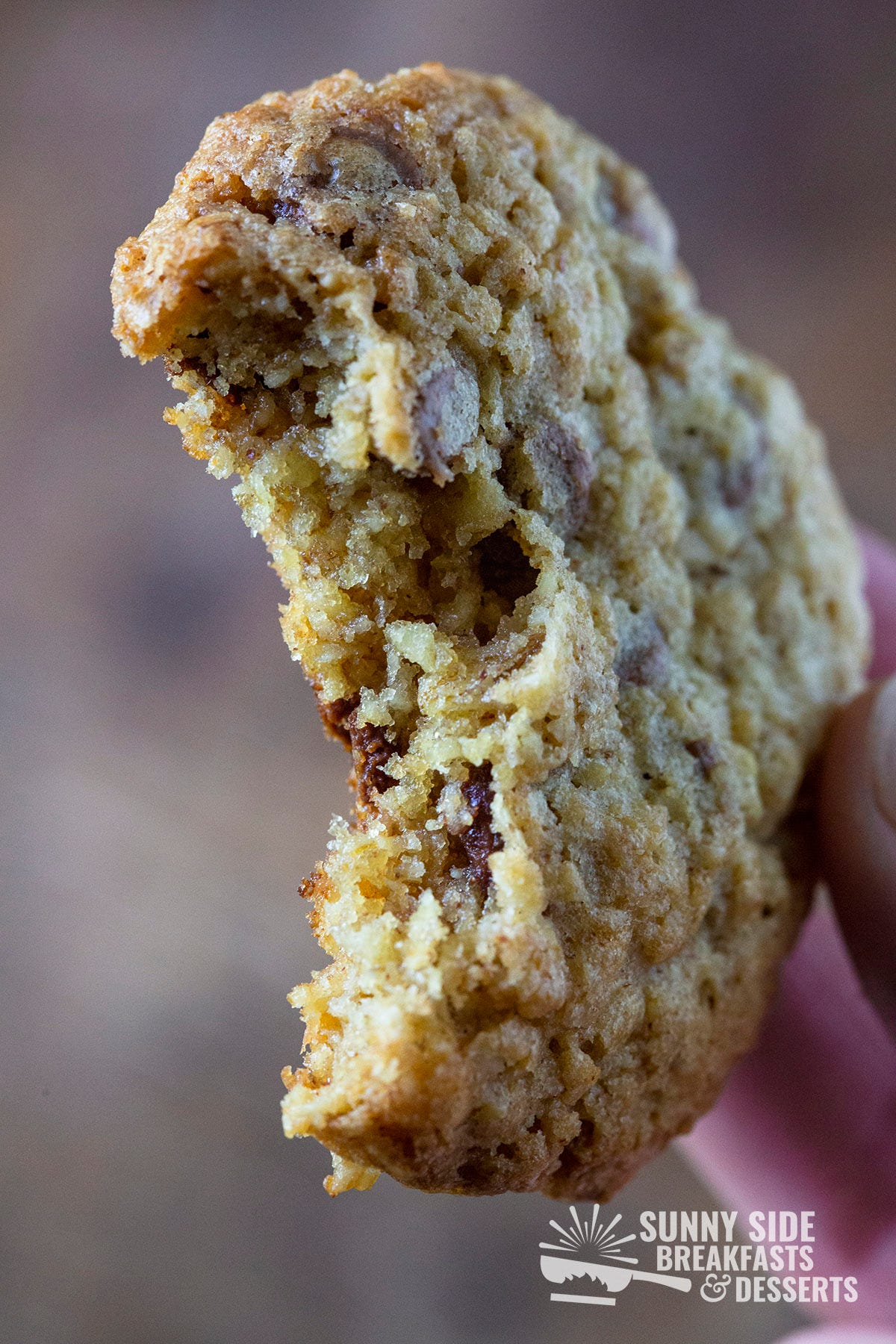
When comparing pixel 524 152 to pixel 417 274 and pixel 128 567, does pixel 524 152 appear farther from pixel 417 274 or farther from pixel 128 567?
pixel 128 567

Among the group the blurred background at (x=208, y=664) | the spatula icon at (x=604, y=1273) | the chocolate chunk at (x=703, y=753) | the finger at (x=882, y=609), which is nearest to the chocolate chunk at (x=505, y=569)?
the chocolate chunk at (x=703, y=753)

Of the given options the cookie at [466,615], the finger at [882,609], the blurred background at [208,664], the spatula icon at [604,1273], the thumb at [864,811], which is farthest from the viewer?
the blurred background at [208,664]

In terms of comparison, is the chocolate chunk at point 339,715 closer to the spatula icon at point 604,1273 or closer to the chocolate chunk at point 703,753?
the chocolate chunk at point 703,753

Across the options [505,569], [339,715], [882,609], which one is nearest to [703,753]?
[505,569]

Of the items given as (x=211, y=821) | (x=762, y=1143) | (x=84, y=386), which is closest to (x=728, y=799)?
(x=762, y=1143)

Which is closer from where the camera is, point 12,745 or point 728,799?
point 728,799

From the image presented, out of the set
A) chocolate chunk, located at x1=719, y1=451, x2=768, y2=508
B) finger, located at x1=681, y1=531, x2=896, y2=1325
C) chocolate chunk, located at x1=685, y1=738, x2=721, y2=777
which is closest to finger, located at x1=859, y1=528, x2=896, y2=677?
finger, located at x1=681, y1=531, x2=896, y2=1325

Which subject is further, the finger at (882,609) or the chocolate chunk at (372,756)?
the finger at (882,609)
